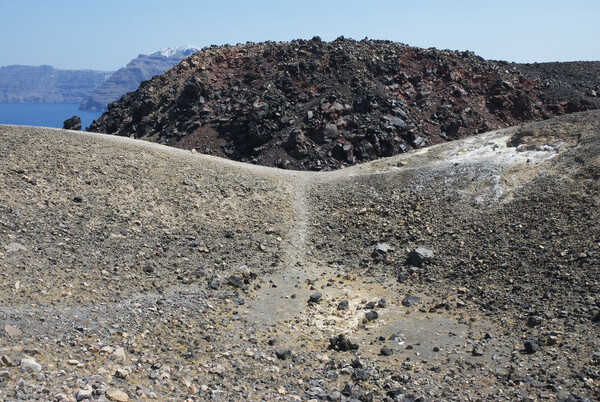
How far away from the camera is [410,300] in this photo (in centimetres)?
1423

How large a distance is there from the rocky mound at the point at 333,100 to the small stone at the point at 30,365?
59.1ft

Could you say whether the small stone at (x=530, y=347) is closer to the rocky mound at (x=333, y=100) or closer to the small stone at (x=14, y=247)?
the small stone at (x=14, y=247)

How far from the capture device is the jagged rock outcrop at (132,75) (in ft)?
323

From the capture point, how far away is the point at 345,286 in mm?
15211

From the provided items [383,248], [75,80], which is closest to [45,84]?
[75,80]

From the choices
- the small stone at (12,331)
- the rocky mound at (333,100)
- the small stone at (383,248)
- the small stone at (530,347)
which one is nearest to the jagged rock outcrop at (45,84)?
the rocky mound at (333,100)

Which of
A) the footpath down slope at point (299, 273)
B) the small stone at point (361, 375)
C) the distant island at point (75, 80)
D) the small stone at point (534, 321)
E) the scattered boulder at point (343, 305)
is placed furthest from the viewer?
the distant island at point (75, 80)

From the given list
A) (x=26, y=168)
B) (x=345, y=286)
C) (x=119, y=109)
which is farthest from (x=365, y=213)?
(x=119, y=109)

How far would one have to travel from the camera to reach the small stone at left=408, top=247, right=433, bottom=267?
1573 cm

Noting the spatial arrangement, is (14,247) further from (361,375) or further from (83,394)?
(361,375)

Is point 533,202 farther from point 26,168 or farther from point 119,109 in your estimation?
point 119,109

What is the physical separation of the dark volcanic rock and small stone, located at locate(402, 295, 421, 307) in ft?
89.6

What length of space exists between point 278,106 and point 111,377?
2149 cm

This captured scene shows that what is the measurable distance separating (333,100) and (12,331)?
21.7 meters
